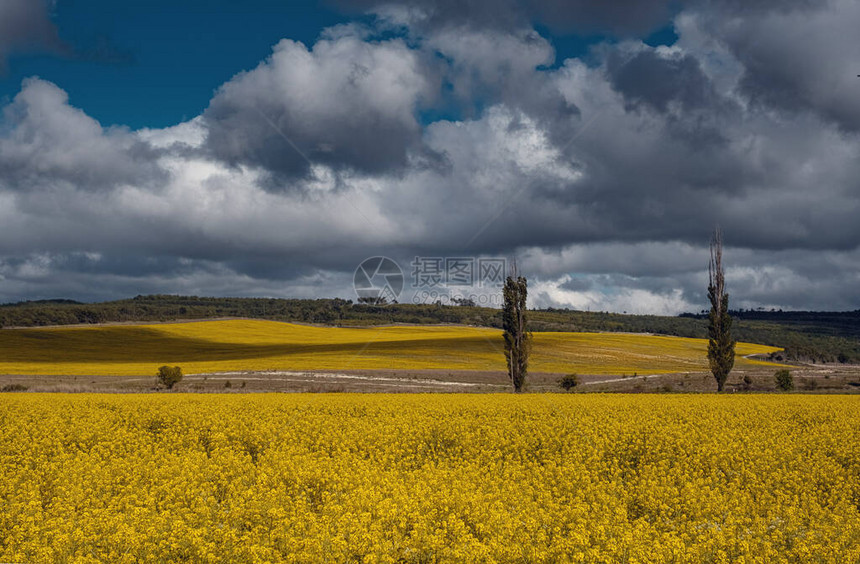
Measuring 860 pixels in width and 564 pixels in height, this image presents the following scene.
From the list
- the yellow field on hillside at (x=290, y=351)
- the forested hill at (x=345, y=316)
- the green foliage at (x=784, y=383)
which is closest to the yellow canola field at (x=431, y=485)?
the green foliage at (x=784, y=383)

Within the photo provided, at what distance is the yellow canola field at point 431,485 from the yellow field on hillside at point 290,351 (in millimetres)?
48184

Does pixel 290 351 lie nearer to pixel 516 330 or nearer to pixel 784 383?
pixel 516 330

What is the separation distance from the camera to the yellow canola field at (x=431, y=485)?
27.4ft

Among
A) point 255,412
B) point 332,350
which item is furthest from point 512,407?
point 332,350

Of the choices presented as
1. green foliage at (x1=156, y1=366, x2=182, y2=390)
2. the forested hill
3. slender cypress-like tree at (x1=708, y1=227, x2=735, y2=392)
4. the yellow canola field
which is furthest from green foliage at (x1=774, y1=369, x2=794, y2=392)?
the forested hill

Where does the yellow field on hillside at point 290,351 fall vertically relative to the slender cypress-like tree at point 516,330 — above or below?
below

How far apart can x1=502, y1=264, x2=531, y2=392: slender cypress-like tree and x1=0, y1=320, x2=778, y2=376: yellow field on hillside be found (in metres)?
22.0

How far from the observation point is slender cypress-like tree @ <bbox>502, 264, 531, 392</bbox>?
4753 centimetres

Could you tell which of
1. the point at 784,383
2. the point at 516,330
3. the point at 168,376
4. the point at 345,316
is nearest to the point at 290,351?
the point at 168,376

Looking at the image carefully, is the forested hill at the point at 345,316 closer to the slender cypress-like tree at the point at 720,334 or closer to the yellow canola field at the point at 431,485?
the slender cypress-like tree at the point at 720,334

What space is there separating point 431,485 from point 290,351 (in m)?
74.3

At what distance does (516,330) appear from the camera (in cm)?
4875

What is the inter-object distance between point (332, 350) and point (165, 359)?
2218 centimetres

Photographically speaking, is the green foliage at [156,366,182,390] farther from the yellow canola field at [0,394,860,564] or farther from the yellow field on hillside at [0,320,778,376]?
the yellow canola field at [0,394,860,564]
